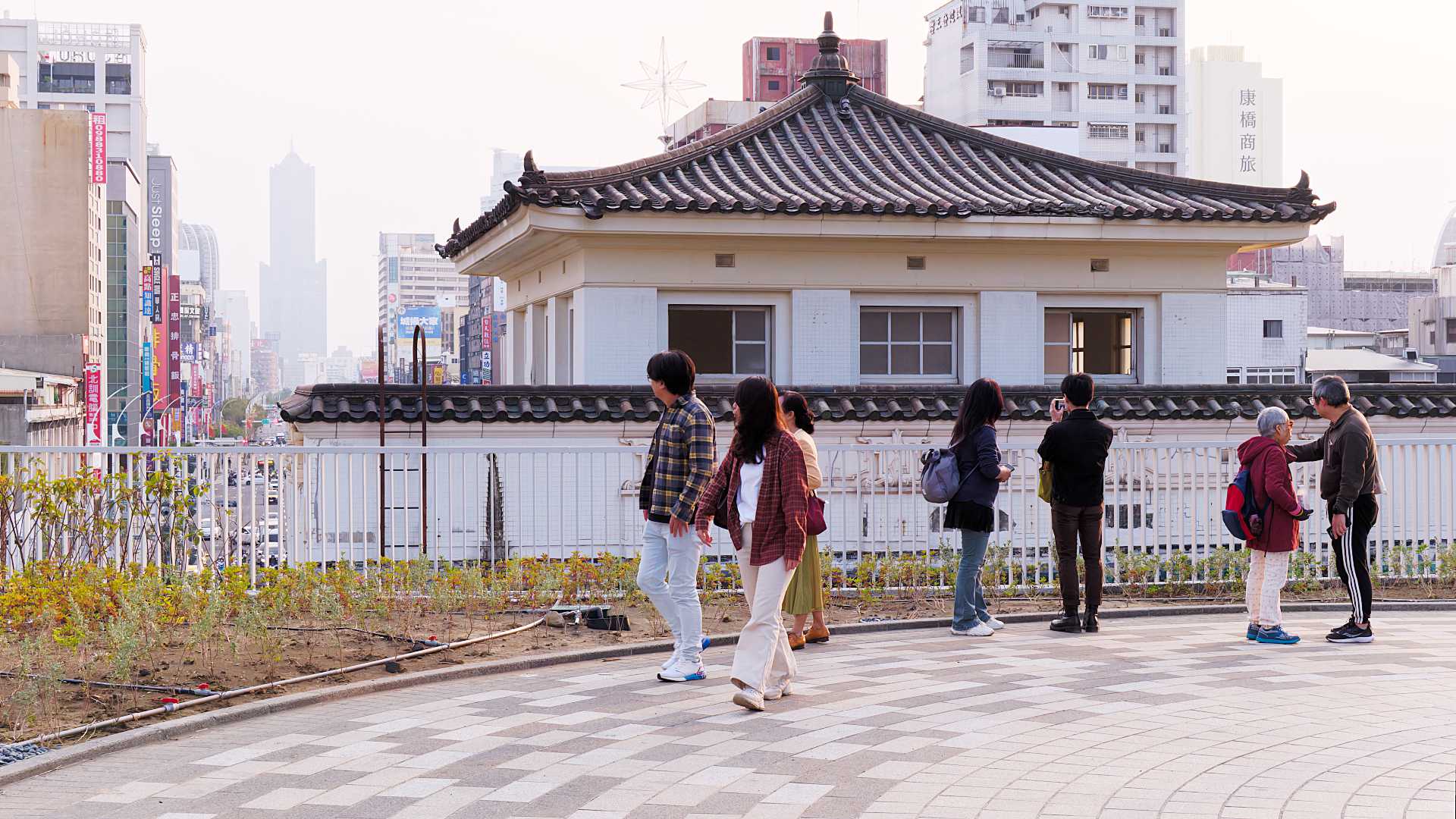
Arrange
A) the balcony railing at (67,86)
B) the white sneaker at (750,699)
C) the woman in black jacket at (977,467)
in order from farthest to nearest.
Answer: the balcony railing at (67,86) < the woman in black jacket at (977,467) < the white sneaker at (750,699)

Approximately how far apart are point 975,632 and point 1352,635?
110 inches

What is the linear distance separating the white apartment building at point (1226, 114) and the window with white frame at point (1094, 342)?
293 feet

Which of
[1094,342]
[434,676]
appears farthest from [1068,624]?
[1094,342]

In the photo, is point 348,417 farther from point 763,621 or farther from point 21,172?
point 21,172

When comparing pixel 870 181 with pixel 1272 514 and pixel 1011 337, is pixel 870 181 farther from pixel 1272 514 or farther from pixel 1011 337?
pixel 1272 514

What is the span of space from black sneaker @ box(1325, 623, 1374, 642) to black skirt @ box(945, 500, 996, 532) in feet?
8.96

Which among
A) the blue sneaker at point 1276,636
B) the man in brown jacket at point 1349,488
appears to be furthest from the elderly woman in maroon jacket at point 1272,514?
the man in brown jacket at point 1349,488

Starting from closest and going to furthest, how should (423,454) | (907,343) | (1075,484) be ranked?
(1075,484)
(423,454)
(907,343)

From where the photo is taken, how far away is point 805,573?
10109mm

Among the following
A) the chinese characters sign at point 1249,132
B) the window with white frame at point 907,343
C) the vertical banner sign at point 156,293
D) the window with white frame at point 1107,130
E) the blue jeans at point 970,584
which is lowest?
the blue jeans at point 970,584

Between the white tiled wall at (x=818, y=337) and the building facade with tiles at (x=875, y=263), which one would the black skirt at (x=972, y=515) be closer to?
the building facade with tiles at (x=875, y=263)

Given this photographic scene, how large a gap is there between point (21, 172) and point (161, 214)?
7921 centimetres

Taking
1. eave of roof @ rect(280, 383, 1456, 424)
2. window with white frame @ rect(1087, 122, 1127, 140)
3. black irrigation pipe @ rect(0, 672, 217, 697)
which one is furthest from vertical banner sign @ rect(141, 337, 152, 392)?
black irrigation pipe @ rect(0, 672, 217, 697)

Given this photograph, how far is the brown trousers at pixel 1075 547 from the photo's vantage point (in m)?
10.8
